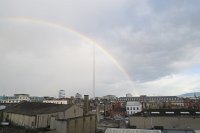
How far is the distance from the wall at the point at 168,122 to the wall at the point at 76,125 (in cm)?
1172

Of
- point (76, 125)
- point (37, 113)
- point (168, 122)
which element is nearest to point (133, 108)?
point (168, 122)

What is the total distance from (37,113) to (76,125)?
1439cm

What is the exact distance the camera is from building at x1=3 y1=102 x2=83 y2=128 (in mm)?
48991

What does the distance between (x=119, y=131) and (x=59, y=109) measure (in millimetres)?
23310

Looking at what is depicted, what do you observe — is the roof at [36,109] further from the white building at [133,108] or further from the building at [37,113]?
the white building at [133,108]

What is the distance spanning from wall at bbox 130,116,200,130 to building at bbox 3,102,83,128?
15.1 metres

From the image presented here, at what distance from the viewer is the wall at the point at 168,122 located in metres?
48.3

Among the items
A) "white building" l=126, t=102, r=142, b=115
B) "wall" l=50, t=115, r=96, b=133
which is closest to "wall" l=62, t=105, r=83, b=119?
"wall" l=50, t=115, r=96, b=133

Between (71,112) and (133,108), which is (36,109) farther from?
(133,108)

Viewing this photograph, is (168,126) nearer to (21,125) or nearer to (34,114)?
(34,114)

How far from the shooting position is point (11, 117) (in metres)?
56.2

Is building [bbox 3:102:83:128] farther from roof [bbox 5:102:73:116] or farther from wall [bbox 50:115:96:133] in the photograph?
wall [bbox 50:115:96:133]

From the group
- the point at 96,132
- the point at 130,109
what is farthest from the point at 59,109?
the point at 130,109

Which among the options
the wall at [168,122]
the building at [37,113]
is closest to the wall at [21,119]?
the building at [37,113]
